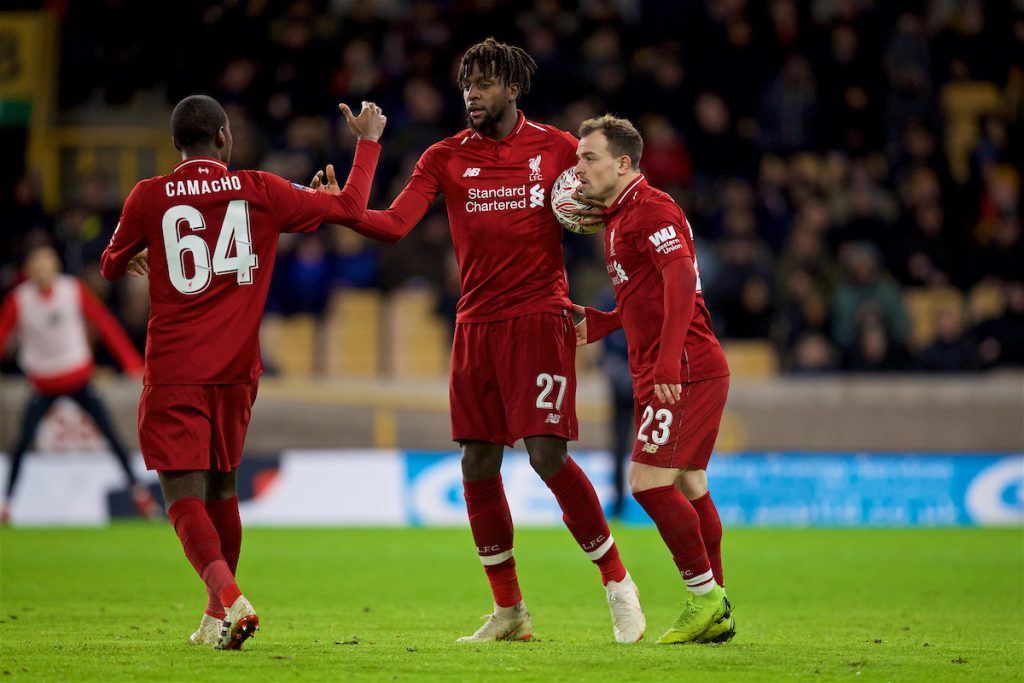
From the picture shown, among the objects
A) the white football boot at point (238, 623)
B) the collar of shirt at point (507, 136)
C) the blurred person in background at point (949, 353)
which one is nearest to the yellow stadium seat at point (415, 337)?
the blurred person in background at point (949, 353)

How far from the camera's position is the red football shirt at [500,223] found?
6.48m

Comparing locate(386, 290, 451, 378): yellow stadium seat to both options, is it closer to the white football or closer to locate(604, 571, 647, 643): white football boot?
the white football

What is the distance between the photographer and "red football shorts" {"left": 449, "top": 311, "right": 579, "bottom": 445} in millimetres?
6367

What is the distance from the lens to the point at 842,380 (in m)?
14.7

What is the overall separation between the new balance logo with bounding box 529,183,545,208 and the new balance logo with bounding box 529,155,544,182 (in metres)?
0.04

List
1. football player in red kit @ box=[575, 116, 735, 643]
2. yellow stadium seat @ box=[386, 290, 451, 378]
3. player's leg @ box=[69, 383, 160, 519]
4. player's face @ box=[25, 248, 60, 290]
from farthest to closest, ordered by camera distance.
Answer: yellow stadium seat @ box=[386, 290, 451, 378]
player's face @ box=[25, 248, 60, 290]
player's leg @ box=[69, 383, 160, 519]
football player in red kit @ box=[575, 116, 735, 643]

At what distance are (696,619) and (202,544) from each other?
6.66 feet

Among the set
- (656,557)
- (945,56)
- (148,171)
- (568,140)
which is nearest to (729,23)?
(945,56)

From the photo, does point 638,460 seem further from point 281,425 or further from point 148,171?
point 148,171

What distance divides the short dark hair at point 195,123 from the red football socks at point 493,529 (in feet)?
6.06

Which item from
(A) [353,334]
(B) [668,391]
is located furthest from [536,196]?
(A) [353,334]

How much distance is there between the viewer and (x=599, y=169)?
20.9 feet

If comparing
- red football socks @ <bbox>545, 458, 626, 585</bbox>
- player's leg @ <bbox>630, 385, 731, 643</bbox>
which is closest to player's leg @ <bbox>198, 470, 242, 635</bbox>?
red football socks @ <bbox>545, 458, 626, 585</bbox>

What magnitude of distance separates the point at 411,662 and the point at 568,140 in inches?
99.3
